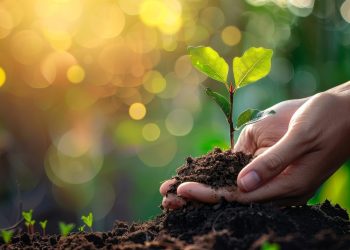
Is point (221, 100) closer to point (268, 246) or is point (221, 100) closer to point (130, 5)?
point (268, 246)

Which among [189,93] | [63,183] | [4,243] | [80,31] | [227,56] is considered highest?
[80,31]

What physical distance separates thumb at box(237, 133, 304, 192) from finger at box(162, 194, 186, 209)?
248mm

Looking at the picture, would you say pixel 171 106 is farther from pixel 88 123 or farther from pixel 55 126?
pixel 55 126

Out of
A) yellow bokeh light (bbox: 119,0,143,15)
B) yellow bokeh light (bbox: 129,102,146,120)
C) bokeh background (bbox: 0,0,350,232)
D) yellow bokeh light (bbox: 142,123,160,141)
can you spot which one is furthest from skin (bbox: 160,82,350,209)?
yellow bokeh light (bbox: 119,0,143,15)

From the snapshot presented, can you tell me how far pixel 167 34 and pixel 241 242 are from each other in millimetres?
4897

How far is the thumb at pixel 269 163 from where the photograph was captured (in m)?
1.66

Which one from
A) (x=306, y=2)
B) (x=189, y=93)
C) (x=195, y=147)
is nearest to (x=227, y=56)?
(x=189, y=93)

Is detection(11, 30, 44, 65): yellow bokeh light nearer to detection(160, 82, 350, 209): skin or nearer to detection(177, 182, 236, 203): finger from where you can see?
detection(160, 82, 350, 209): skin

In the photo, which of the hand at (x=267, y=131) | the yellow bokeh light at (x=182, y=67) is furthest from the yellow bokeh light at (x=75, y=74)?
the hand at (x=267, y=131)

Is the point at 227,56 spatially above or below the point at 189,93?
above

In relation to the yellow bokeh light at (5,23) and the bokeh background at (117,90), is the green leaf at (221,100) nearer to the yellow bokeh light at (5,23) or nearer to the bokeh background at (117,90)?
the bokeh background at (117,90)

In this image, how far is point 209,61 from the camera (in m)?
1.82

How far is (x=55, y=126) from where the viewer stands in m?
5.20

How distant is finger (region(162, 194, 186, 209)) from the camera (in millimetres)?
1784
